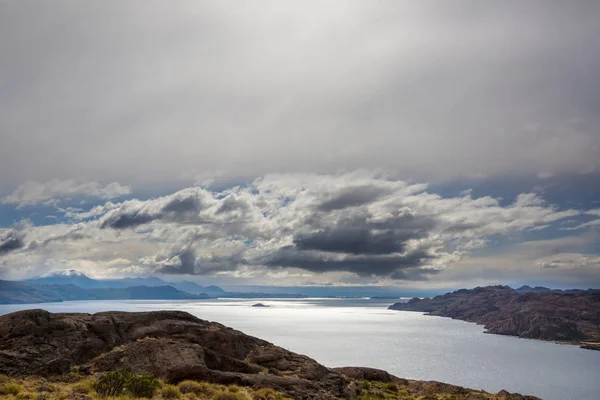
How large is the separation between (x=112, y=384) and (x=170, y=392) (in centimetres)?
376

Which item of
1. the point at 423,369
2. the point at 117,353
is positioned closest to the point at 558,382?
the point at 423,369

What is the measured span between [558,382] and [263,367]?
618 feet

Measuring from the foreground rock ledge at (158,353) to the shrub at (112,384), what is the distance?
12.2 ft

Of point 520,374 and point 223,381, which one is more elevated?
point 223,381

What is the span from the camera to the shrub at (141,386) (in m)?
26.7

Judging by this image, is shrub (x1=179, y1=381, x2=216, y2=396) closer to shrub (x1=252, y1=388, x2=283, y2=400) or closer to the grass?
the grass

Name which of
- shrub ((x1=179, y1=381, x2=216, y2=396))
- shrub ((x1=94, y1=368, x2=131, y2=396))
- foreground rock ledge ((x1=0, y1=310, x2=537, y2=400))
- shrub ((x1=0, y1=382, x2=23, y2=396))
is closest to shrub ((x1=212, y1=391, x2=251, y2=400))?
shrub ((x1=179, y1=381, x2=216, y2=396))

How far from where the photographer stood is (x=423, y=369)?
184750 millimetres

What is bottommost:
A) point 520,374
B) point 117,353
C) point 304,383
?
point 520,374

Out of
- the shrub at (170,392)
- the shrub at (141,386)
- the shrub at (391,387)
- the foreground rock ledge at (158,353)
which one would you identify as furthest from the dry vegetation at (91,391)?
the shrub at (391,387)

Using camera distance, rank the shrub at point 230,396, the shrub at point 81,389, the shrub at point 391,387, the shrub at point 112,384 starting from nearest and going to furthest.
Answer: the shrub at point 81,389
the shrub at point 112,384
the shrub at point 230,396
the shrub at point 391,387

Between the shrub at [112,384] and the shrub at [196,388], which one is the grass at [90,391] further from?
the shrub at [112,384]

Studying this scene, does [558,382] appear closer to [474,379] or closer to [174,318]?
[474,379]

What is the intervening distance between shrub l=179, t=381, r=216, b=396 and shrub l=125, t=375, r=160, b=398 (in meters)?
2.24
